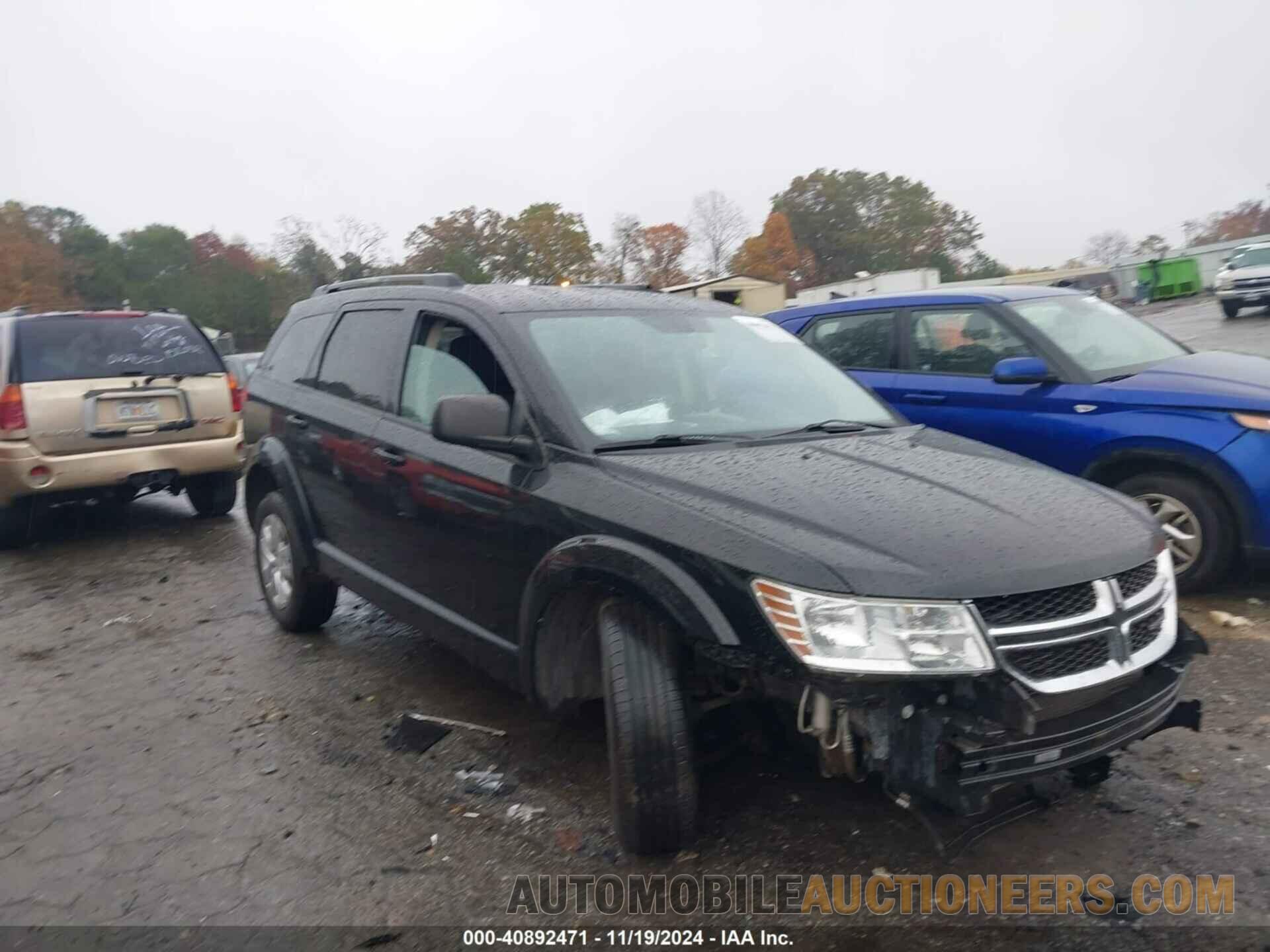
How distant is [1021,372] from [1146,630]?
10.0 ft

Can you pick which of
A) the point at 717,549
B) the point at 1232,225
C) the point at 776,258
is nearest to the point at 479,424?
the point at 717,549

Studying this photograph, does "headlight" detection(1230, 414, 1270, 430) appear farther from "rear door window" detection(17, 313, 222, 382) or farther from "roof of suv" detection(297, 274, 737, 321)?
"rear door window" detection(17, 313, 222, 382)

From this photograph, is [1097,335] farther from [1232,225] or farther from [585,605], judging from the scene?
[1232,225]

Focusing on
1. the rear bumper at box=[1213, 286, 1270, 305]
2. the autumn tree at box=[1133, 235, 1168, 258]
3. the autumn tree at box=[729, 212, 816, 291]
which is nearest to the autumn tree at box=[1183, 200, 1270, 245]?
the autumn tree at box=[1133, 235, 1168, 258]

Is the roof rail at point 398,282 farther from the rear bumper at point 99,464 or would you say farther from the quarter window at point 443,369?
the rear bumper at point 99,464

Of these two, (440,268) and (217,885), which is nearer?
(217,885)

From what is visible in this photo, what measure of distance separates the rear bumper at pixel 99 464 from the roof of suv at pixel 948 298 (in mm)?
4895

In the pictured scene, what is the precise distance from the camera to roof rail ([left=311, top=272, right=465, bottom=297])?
4.72 m

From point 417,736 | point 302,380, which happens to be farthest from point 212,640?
point 417,736

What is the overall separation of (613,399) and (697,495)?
784 millimetres

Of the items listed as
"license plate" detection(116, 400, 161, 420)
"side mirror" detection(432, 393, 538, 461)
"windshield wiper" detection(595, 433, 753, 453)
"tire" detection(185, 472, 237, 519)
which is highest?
"side mirror" detection(432, 393, 538, 461)

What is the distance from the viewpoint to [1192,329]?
78.7 ft

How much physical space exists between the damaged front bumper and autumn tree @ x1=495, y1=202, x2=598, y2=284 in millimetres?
47807

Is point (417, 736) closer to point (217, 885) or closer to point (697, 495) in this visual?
point (217, 885)
